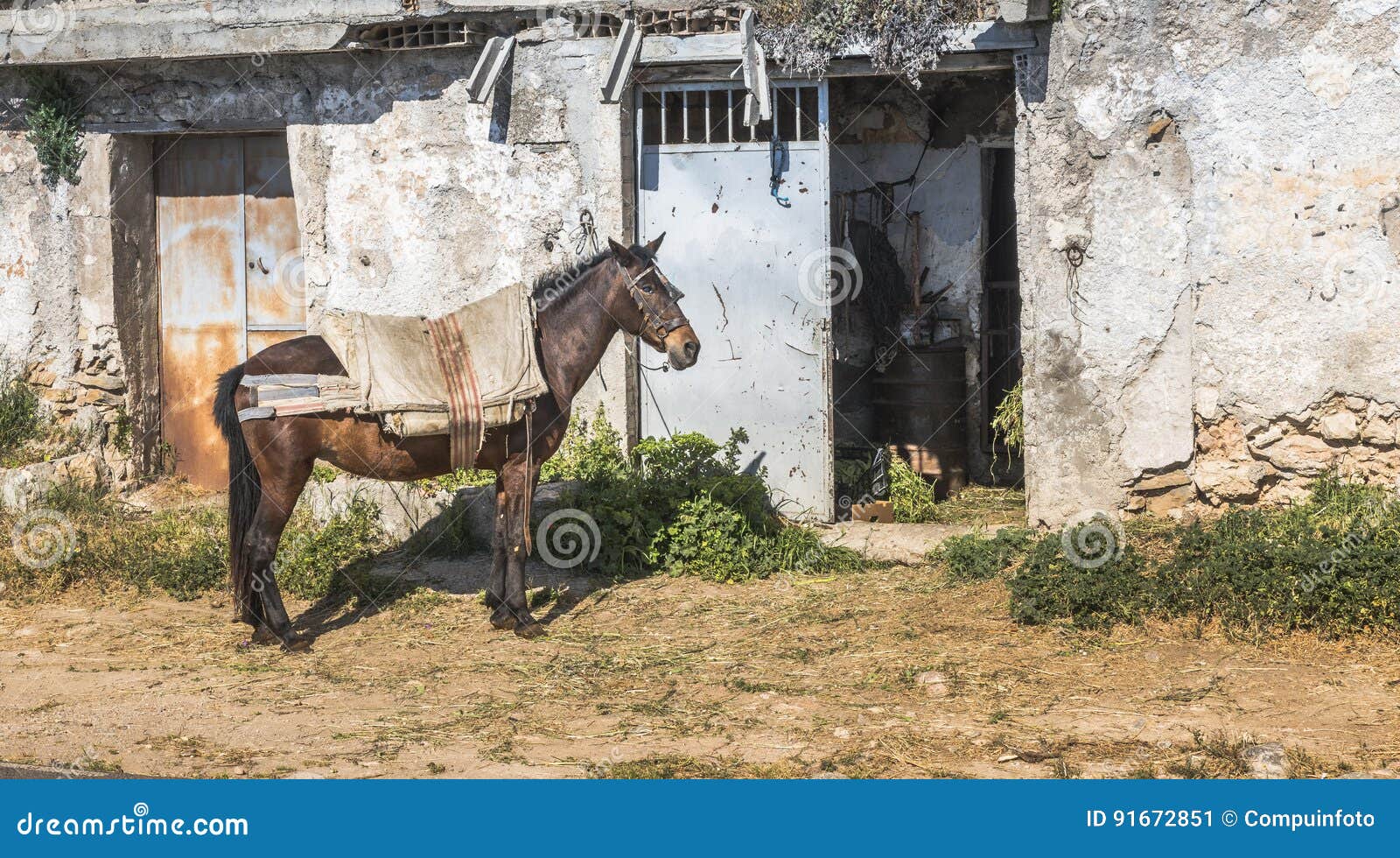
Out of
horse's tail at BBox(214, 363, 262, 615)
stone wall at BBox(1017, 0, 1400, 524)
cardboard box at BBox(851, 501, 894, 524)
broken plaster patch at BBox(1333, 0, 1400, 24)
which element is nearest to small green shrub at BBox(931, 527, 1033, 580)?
stone wall at BBox(1017, 0, 1400, 524)

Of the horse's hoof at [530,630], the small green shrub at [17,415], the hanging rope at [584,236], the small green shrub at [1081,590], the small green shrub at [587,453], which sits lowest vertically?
the horse's hoof at [530,630]

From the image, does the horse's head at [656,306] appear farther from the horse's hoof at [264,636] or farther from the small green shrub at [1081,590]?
the horse's hoof at [264,636]

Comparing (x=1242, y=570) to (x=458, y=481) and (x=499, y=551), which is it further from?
(x=458, y=481)

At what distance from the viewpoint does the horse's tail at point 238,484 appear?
23.7 feet

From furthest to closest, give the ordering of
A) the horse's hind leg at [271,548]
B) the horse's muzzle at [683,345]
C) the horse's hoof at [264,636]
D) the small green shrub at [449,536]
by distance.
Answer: the small green shrub at [449,536] < the horse's muzzle at [683,345] < the horse's hoof at [264,636] < the horse's hind leg at [271,548]

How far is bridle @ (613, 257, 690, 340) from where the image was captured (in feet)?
25.3

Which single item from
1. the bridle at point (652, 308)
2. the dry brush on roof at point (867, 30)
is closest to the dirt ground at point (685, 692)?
the bridle at point (652, 308)

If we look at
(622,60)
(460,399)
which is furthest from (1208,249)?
(460,399)

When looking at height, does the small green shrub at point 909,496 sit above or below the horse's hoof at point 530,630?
above

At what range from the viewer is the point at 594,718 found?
6133mm

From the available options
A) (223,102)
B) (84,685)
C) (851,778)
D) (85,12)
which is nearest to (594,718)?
(851,778)

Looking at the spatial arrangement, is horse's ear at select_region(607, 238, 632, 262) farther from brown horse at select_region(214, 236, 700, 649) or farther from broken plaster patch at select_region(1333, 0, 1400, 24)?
broken plaster patch at select_region(1333, 0, 1400, 24)

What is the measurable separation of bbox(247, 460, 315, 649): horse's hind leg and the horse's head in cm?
197

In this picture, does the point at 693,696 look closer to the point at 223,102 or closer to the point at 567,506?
the point at 567,506
